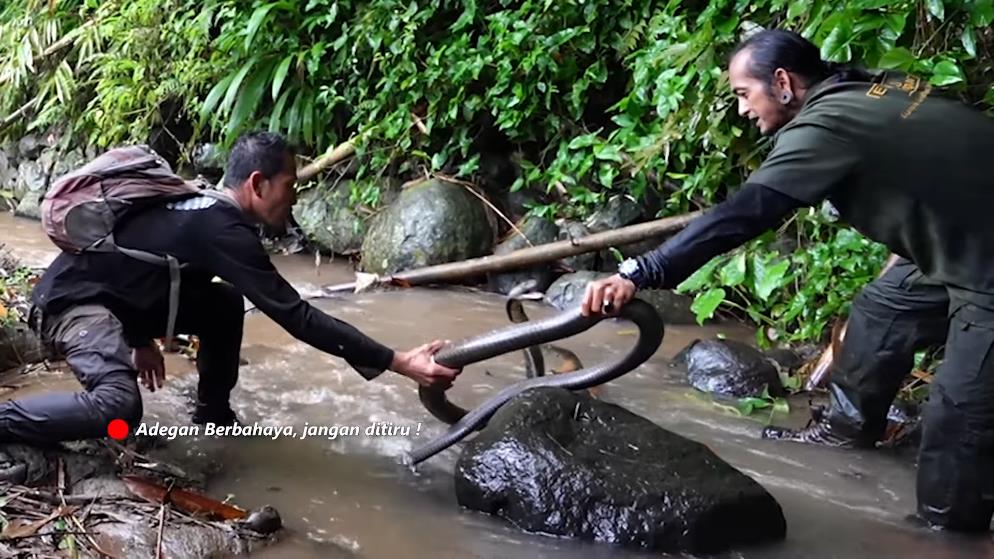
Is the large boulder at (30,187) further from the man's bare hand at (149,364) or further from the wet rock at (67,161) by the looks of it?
the man's bare hand at (149,364)

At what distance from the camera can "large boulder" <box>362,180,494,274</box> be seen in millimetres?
7723

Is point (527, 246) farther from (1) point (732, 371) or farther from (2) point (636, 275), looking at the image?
(2) point (636, 275)

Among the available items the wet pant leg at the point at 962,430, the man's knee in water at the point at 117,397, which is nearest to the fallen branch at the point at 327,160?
the man's knee in water at the point at 117,397

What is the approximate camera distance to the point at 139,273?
12.0 feet

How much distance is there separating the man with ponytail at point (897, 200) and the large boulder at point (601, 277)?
9.19ft

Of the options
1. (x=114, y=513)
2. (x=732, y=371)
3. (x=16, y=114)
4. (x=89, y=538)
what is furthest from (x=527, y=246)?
(x=16, y=114)

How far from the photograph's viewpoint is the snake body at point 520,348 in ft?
11.6

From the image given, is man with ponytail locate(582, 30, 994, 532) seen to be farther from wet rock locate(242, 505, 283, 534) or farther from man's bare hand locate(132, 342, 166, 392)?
man's bare hand locate(132, 342, 166, 392)

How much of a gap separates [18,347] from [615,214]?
4.35 metres

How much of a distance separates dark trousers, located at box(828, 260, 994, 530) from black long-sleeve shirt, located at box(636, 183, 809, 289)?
2.58 feet

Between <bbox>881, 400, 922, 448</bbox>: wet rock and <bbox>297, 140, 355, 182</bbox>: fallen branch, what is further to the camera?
<bbox>297, 140, 355, 182</bbox>: fallen branch

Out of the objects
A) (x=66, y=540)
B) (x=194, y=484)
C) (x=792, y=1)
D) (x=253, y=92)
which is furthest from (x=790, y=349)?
(x=253, y=92)

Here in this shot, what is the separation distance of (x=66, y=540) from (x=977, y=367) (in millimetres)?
3002

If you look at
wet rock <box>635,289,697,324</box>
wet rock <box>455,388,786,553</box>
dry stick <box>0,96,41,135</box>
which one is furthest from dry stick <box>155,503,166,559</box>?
dry stick <box>0,96,41,135</box>
